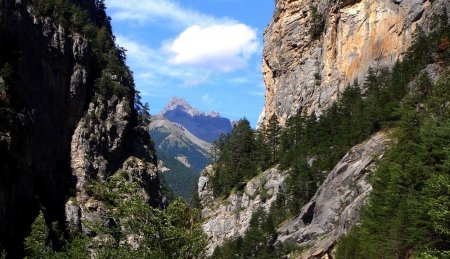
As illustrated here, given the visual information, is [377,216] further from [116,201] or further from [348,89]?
[348,89]

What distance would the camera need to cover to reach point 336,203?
198 feet

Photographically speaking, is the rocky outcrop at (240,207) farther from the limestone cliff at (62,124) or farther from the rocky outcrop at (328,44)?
the rocky outcrop at (328,44)

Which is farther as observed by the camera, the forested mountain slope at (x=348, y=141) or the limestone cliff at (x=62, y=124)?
the limestone cliff at (x=62, y=124)

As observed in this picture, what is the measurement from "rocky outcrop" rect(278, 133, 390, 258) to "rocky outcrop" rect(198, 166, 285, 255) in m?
17.2

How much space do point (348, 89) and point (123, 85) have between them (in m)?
49.9

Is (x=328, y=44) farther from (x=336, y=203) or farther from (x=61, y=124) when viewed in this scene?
(x=61, y=124)

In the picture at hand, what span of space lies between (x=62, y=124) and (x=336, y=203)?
5533cm

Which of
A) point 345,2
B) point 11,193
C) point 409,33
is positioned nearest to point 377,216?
Answer: point 11,193

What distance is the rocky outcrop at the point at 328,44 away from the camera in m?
83.4

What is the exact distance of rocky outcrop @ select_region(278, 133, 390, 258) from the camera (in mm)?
52531

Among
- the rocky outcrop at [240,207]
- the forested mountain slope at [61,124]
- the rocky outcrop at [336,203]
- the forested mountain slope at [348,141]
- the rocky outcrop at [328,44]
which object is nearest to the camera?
the forested mountain slope at [348,141]

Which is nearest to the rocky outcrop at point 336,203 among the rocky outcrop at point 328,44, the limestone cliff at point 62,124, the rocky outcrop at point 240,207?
the rocky outcrop at point 240,207

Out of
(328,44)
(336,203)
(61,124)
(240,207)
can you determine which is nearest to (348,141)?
(336,203)

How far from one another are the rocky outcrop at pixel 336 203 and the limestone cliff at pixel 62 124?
31.8 m
